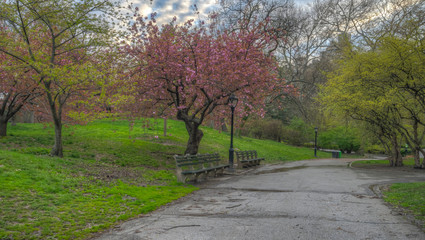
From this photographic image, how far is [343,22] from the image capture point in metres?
32.0

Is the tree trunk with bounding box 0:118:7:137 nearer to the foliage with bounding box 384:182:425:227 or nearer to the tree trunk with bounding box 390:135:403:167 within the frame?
the foliage with bounding box 384:182:425:227

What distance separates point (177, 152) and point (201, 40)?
24.4ft

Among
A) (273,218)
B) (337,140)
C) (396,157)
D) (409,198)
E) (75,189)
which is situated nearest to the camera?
(273,218)

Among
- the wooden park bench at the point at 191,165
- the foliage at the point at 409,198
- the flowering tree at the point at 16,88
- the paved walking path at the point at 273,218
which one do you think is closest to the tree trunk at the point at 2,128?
the flowering tree at the point at 16,88

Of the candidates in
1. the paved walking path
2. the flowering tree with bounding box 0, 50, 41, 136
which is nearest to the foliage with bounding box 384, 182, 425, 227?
the paved walking path

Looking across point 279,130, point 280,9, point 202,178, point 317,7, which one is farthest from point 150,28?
point 279,130

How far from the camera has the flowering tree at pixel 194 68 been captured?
13758 millimetres

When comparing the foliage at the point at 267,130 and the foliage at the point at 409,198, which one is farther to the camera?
the foliage at the point at 267,130

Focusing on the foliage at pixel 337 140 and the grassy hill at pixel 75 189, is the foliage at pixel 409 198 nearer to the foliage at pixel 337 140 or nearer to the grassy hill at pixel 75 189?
the grassy hill at pixel 75 189

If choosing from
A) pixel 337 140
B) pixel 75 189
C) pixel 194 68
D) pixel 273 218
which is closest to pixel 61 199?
pixel 75 189

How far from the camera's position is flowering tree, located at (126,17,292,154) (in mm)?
13758

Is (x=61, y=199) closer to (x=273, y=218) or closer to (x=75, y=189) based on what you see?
(x=75, y=189)

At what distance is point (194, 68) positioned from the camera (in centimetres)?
1409

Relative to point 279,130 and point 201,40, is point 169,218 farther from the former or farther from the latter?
point 279,130
